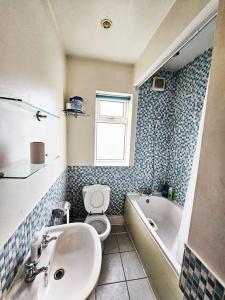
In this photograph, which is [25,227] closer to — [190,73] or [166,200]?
[166,200]

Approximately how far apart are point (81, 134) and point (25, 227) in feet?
4.80

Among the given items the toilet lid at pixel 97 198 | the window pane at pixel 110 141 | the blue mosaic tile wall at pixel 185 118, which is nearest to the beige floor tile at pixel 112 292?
the toilet lid at pixel 97 198

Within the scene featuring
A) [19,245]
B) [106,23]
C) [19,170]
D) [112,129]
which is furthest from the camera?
[112,129]

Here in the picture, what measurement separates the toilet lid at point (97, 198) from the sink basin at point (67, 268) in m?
0.96

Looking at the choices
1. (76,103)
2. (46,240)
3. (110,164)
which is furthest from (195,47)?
(46,240)

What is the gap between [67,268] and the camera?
38.1 inches

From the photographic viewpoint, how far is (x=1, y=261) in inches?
25.0

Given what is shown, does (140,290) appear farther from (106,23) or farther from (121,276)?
(106,23)

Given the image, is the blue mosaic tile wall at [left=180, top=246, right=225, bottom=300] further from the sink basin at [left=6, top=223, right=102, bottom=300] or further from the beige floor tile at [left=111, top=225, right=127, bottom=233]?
the beige floor tile at [left=111, top=225, right=127, bottom=233]

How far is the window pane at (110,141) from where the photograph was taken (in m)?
2.41

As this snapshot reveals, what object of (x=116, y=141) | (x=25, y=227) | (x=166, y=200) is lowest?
(x=166, y=200)

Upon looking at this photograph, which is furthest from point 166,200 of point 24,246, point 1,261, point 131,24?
point 131,24

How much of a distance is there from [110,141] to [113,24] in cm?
151

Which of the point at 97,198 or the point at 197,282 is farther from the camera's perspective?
the point at 97,198
